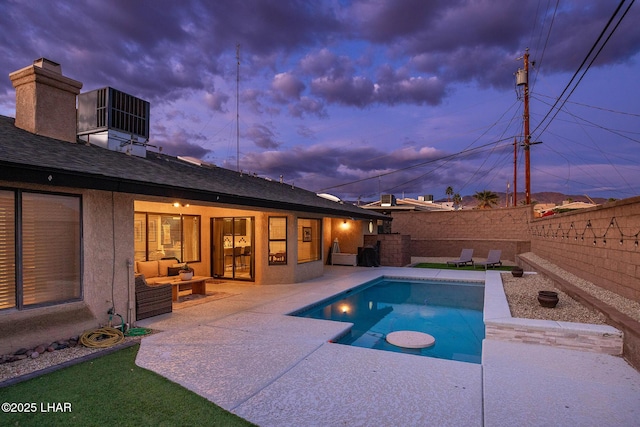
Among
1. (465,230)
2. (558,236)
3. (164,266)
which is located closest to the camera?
(164,266)

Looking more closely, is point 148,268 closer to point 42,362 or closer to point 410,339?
point 42,362

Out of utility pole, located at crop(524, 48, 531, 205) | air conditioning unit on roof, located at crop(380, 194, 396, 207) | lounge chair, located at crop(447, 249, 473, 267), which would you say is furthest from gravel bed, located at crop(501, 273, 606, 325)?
air conditioning unit on roof, located at crop(380, 194, 396, 207)

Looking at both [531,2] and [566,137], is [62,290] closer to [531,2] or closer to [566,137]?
[531,2]

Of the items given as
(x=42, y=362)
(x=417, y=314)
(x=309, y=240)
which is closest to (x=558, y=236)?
(x=417, y=314)

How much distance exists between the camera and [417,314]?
977 centimetres

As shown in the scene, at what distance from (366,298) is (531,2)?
9645 millimetres

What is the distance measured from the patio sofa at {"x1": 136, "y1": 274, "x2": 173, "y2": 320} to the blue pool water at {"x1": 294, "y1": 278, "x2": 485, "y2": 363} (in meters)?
3.25

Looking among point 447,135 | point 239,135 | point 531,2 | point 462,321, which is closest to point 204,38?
point 239,135

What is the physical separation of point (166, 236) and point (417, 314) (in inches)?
335

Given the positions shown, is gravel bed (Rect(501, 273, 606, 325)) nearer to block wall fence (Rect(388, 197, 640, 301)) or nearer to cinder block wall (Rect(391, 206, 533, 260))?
block wall fence (Rect(388, 197, 640, 301))

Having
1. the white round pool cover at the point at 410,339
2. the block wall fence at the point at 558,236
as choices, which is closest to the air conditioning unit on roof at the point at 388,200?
the block wall fence at the point at 558,236

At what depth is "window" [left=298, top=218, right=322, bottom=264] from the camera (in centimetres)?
1381

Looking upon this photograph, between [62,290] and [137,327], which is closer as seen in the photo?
[62,290]

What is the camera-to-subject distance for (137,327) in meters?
7.07
